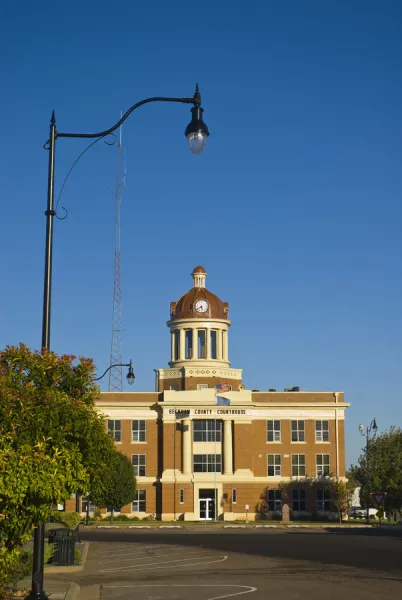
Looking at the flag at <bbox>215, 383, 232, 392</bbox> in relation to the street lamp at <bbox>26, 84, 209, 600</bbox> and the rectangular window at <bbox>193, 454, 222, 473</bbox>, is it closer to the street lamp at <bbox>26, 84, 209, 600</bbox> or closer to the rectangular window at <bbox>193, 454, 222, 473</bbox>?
the rectangular window at <bbox>193, 454, 222, 473</bbox>

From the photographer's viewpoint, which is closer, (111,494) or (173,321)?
(111,494)

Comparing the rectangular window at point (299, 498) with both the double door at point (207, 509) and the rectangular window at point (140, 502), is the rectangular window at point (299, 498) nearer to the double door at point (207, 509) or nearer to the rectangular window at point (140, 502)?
the double door at point (207, 509)

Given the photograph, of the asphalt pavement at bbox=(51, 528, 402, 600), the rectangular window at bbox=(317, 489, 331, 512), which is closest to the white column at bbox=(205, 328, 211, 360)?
the rectangular window at bbox=(317, 489, 331, 512)

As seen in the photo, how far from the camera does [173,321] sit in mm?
88625

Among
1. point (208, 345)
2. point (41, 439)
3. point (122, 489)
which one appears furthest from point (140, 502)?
point (41, 439)

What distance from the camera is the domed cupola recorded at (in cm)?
8712

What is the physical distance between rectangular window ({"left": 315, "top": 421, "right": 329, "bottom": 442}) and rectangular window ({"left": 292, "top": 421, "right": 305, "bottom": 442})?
1.32m

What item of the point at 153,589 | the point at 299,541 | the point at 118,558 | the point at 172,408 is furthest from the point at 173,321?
the point at 153,589

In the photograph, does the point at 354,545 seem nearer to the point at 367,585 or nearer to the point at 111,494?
the point at 367,585

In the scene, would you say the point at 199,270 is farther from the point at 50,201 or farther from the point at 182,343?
the point at 50,201

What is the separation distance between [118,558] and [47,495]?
73.5ft

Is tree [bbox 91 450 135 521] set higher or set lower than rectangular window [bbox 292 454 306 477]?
lower

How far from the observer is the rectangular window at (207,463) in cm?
8144

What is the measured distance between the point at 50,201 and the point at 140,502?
67.1 m
